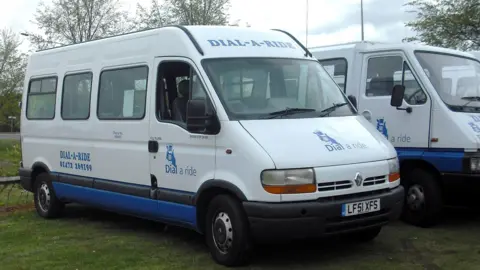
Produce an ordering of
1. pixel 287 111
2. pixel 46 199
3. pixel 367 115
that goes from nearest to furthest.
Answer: pixel 287 111 < pixel 367 115 < pixel 46 199

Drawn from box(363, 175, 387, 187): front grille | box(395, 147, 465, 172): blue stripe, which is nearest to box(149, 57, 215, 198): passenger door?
box(363, 175, 387, 187): front grille

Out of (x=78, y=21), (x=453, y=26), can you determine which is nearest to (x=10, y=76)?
(x=78, y=21)

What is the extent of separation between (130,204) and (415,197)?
3.62 meters

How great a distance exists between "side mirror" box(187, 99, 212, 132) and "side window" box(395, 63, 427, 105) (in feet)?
10.2

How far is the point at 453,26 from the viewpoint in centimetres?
2261

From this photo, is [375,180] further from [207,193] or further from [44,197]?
[44,197]

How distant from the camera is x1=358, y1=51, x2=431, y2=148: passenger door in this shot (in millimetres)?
8328

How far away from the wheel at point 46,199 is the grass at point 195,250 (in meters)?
0.75

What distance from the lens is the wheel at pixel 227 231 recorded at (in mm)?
6281

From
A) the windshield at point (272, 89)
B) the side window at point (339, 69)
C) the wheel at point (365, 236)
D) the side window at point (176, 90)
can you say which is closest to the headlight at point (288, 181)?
the windshield at point (272, 89)

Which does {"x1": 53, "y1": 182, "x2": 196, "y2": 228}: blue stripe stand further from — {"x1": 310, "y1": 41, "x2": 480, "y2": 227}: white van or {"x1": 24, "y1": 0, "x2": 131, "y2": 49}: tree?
{"x1": 24, "y1": 0, "x2": 131, "y2": 49}: tree

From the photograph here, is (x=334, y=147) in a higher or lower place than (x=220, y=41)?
lower

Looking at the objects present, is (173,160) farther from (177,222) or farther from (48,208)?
(48,208)

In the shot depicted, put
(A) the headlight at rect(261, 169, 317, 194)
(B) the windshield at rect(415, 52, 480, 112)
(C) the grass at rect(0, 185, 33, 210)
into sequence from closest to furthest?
(A) the headlight at rect(261, 169, 317, 194), (B) the windshield at rect(415, 52, 480, 112), (C) the grass at rect(0, 185, 33, 210)
